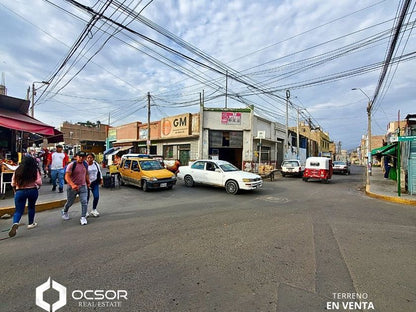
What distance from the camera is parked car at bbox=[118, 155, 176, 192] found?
10031 mm

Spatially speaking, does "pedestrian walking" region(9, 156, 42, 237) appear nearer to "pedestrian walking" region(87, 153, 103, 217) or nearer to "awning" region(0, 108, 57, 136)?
"pedestrian walking" region(87, 153, 103, 217)

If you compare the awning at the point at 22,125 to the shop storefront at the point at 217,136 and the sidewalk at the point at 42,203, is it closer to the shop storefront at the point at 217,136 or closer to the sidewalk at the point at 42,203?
the sidewalk at the point at 42,203

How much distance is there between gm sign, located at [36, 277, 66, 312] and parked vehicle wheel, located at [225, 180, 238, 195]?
775 cm

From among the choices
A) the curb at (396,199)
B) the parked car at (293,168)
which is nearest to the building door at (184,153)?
the parked car at (293,168)

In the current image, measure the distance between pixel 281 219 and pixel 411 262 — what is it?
107 inches

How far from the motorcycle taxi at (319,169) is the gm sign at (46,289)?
Result: 1576 centimetres

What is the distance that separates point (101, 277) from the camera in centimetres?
297

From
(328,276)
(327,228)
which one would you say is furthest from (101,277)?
(327,228)

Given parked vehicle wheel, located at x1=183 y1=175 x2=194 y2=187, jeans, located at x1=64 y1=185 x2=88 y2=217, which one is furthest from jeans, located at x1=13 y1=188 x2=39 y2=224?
parked vehicle wheel, located at x1=183 y1=175 x2=194 y2=187

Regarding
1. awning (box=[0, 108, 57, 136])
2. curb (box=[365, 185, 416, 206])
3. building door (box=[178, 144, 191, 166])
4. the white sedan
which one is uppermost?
awning (box=[0, 108, 57, 136])

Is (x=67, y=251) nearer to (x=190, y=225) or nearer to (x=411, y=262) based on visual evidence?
(x=190, y=225)

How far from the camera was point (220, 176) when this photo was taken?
34.4 ft

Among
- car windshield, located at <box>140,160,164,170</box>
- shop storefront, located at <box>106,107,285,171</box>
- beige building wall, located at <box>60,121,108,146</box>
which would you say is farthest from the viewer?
beige building wall, located at <box>60,121,108,146</box>

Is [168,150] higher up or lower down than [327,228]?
higher up
